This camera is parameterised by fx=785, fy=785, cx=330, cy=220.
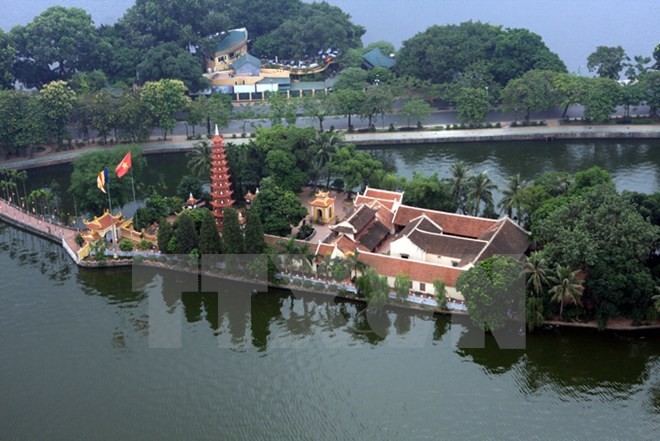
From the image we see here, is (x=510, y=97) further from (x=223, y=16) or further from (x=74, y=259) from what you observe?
(x=74, y=259)

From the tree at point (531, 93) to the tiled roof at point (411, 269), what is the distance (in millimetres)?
32219

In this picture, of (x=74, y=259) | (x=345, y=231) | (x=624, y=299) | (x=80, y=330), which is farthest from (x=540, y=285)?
(x=74, y=259)

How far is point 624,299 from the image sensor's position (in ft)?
122

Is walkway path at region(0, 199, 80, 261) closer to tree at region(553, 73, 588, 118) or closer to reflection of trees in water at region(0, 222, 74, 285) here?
reflection of trees in water at region(0, 222, 74, 285)

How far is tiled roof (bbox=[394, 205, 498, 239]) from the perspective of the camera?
4644cm

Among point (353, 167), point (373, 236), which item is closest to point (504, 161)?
point (353, 167)

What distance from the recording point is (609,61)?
73875mm

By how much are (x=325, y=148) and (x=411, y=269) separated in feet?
52.6

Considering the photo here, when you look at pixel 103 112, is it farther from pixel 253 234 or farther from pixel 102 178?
pixel 253 234

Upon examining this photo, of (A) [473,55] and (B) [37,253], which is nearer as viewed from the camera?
(B) [37,253]

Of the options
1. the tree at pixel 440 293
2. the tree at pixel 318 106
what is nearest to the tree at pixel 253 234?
the tree at pixel 440 293

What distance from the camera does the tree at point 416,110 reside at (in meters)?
69.8

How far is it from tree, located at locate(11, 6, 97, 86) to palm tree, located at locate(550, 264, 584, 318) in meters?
56.9

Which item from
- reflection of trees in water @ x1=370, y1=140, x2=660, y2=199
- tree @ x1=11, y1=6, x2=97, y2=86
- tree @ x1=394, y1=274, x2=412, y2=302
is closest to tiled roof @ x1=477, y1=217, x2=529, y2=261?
tree @ x1=394, y1=274, x2=412, y2=302
